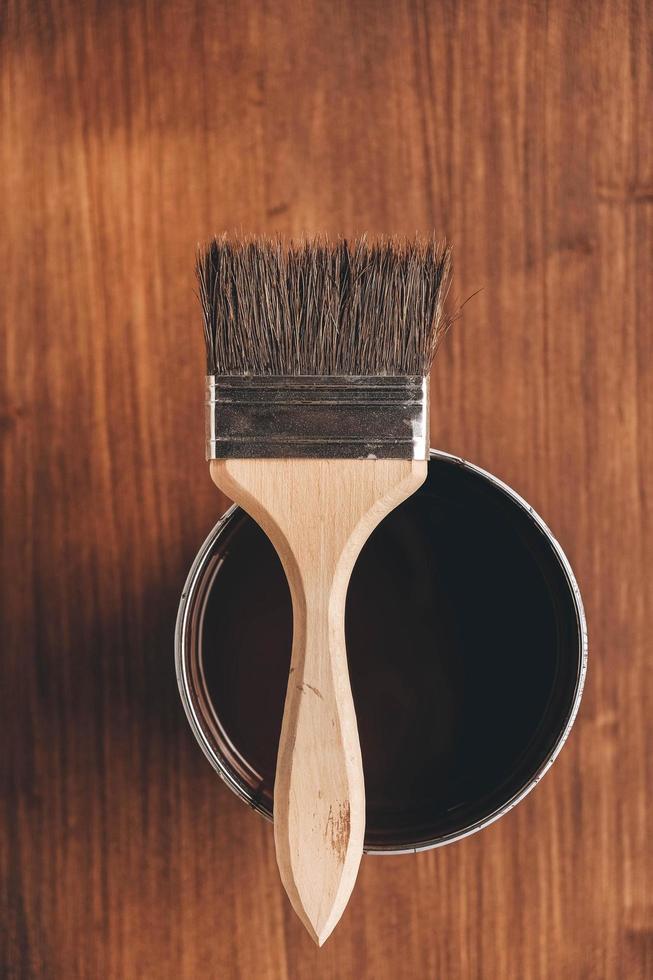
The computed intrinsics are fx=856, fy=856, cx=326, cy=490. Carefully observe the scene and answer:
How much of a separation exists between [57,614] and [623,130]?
0.43m

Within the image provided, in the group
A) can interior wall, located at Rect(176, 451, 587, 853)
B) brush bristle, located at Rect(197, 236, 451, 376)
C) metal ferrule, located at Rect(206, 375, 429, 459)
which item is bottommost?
can interior wall, located at Rect(176, 451, 587, 853)

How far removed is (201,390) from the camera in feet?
1.61

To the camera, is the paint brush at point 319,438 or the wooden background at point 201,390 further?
the wooden background at point 201,390

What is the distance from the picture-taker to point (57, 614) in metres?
0.49

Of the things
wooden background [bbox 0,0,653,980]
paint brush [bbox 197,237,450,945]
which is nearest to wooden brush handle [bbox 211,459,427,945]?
paint brush [bbox 197,237,450,945]

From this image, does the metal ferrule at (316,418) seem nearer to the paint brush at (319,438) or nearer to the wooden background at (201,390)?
the paint brush at (319,438)

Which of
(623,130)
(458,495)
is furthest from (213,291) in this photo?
(623,130)

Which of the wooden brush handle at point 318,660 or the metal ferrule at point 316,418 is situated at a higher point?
the metal ferrule at point 316,418

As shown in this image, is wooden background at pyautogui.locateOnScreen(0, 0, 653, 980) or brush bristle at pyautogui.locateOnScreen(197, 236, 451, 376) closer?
brush bristle at pyautogui.locateOnScreen(197, 236, 451, 376)

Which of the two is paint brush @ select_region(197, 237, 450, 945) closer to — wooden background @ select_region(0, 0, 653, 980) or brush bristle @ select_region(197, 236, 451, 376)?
brush bristle @ select_region(197, 236, 451, 376)

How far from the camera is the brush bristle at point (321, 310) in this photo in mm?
378

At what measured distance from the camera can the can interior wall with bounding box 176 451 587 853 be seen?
445 mm

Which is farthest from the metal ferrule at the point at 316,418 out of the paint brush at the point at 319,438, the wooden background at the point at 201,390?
the wooden background at the point at 201,390

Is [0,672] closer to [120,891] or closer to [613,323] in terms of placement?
[120,891]
